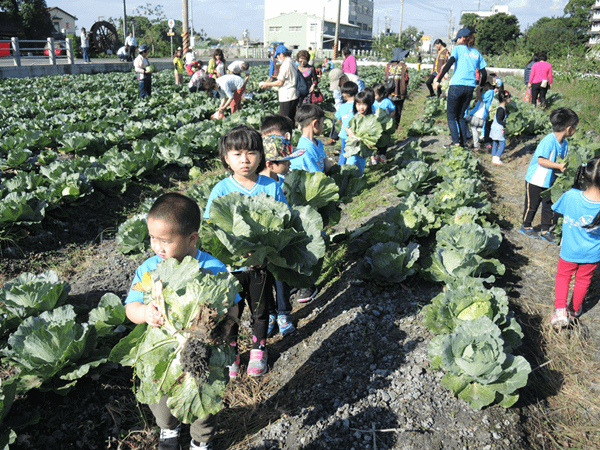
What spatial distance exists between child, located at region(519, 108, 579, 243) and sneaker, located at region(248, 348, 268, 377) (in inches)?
149

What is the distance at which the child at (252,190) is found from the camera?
2.81 meters

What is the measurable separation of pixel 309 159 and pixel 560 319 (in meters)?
2.60

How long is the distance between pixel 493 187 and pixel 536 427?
504 centimetres

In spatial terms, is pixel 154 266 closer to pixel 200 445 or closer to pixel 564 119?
pixel 200 445

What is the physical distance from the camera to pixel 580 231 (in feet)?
10.7

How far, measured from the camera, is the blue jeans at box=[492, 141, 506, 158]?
818 cm

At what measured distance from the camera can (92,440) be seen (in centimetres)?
247

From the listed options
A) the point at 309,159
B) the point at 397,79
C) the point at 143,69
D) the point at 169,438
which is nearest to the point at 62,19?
the point at 143,69

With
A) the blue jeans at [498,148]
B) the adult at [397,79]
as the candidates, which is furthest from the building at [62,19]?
the blue jeans at [498,148]

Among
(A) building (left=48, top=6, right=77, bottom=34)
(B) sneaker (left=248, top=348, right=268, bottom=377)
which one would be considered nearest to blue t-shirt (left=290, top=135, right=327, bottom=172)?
(B) sneaker (left=248, top=348, right=268, bottom=377)

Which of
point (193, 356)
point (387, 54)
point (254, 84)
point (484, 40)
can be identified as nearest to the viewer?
point (193, 356)

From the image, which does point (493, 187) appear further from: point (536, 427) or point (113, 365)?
point (113, 365)

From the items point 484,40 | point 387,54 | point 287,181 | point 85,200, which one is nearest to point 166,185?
point 85,200

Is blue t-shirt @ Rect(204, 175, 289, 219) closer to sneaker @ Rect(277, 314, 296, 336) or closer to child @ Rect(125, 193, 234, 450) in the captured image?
child @ Rect(125, 193, 234, 450)
